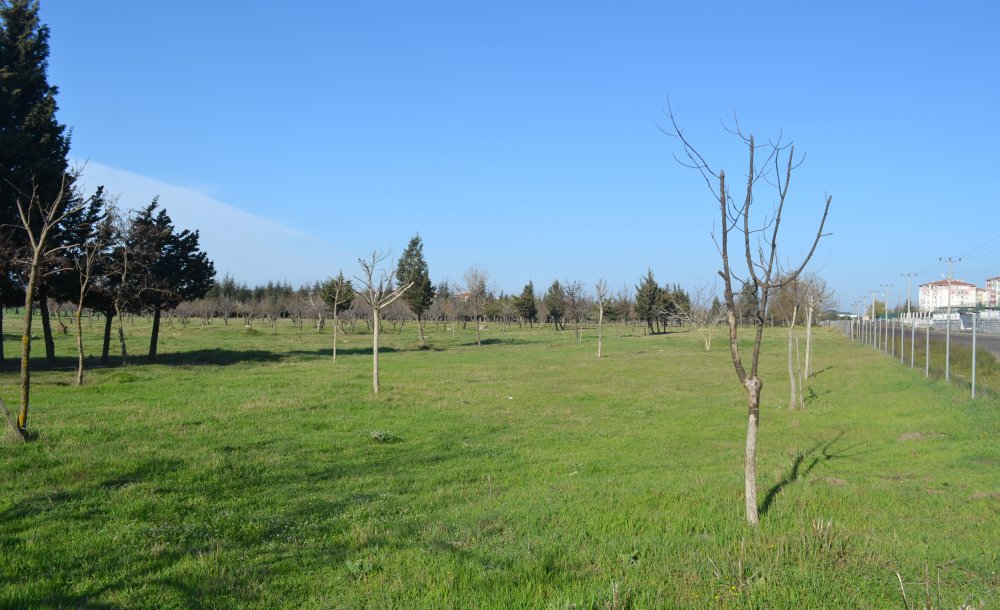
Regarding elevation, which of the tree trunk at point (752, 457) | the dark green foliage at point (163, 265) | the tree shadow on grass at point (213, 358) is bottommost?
the tree shadow on grass at point (213, 358)

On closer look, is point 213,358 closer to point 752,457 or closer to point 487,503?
point 487,503

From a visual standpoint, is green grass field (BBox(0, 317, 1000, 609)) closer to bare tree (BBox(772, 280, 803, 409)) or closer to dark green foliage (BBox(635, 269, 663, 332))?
bare tree (BBox(772, 280, 803, 409))

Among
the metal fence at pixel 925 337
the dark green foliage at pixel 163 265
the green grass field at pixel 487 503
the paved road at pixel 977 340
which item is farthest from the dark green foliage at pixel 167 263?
the paved road at pixel 977 340

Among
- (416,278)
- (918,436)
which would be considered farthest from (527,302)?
(918,436)

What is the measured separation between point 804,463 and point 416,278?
158 feet

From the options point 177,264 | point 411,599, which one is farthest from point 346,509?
point 177,264

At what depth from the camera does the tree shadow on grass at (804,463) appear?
8125 millimetres

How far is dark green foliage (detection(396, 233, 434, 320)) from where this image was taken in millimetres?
56625

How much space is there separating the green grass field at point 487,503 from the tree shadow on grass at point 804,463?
3.2 inches

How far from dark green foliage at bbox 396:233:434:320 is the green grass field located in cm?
3763

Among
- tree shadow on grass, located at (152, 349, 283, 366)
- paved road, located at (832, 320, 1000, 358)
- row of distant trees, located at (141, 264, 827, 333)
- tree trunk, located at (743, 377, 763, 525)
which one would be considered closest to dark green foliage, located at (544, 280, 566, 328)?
row of distant trees, located at (141, 264, 827, 333)

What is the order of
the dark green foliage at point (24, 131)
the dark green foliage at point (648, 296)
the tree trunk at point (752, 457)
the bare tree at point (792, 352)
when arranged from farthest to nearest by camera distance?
the dark green foliage at point (648, 296) < the dark green foliage at point (24, 131) < the bare tree at point (792, 352) < the tree trunk at point (752, 457)

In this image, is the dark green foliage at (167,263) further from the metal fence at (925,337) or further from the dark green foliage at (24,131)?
the metal fence at (925,337)

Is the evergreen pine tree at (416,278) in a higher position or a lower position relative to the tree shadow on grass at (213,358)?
higher
